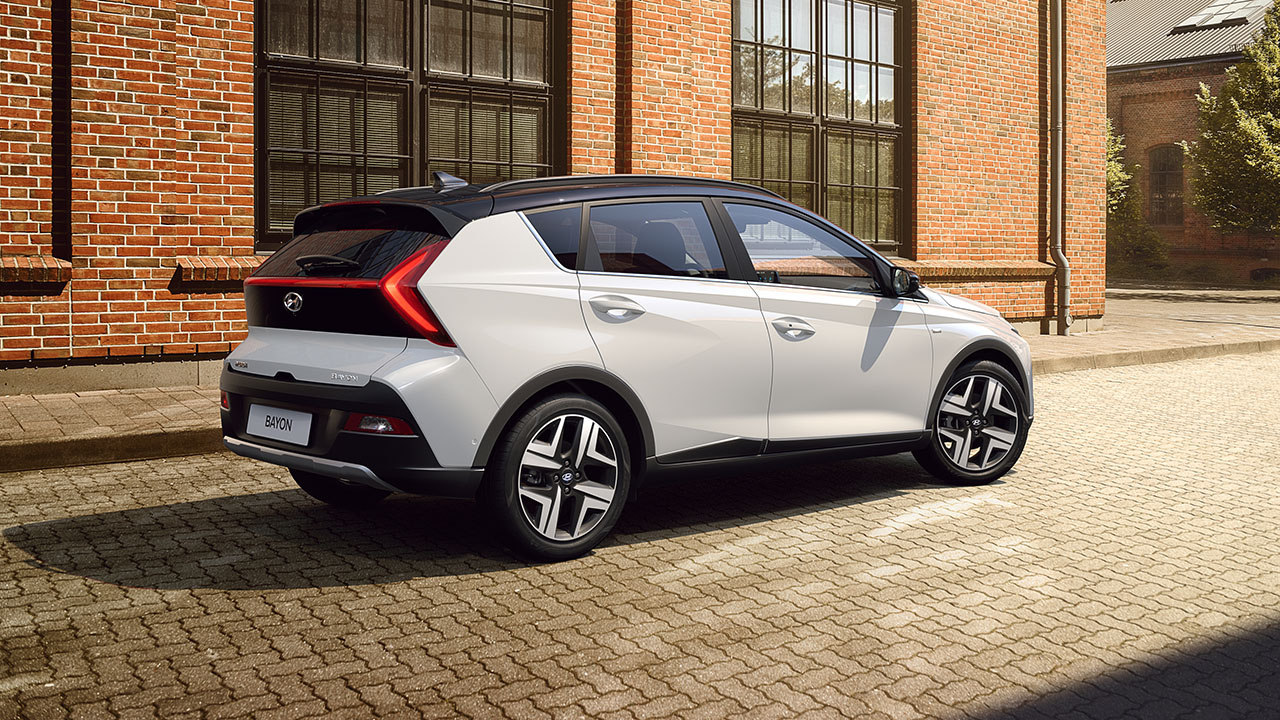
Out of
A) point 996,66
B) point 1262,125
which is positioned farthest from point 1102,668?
point 1262,125

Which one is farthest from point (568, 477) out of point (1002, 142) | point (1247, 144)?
point (1247, 144)

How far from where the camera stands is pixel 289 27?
1026 cm

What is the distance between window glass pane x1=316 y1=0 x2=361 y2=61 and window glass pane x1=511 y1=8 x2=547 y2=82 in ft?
5.12

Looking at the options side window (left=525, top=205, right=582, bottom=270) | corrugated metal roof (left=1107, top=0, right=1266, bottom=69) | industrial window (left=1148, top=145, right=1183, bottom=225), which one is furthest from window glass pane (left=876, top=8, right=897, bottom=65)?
industrial window (left=1148, top=145, right=1183, bottom=225)

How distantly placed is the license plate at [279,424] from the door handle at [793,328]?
218 cm

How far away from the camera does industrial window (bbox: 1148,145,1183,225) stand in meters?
45.9

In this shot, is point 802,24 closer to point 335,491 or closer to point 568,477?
point 335,491

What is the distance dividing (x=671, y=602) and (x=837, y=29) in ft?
36.1

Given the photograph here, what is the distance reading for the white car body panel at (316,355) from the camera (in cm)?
473

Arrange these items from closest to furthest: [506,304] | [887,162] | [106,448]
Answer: [506,304]
[106,448]
[887,162]

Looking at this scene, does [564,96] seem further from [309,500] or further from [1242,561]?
[1242,561]

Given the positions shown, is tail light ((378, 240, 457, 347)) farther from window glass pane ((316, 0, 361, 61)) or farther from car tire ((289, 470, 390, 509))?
window glass pane ((316, 0, 361, 61))

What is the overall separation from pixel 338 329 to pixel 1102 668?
307cm

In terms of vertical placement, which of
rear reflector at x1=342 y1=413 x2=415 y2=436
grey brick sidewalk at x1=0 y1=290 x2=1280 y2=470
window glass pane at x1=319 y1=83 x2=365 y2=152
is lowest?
grey brick sidewalk at x1=0 y1=290 x2=1280 y2=470
